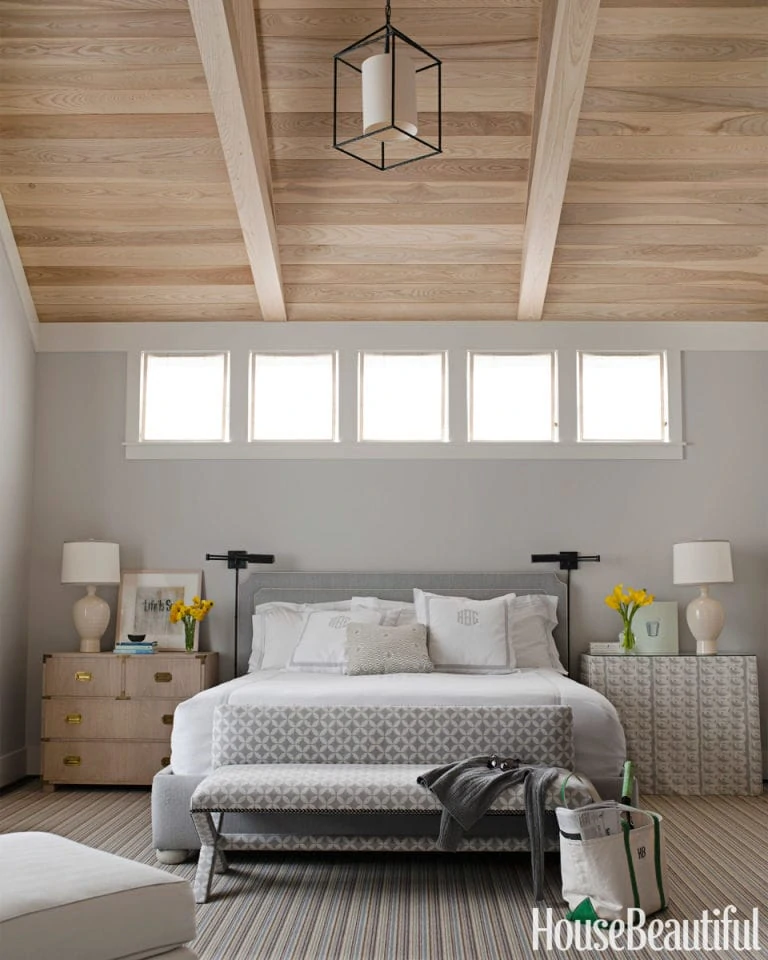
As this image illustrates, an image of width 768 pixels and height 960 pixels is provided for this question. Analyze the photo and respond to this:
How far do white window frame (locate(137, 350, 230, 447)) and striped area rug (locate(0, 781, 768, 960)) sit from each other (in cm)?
245

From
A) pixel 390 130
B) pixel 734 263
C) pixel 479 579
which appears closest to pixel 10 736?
pixel 479 579

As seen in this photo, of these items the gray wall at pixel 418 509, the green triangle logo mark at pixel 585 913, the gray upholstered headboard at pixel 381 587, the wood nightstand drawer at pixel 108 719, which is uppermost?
the gray wall at pixel 418 509

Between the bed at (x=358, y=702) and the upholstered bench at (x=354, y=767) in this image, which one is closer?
the upholstered bench at (x=354, y=767)

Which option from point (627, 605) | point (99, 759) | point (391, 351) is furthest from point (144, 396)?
point (627, 605)

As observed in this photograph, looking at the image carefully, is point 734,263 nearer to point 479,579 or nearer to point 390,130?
point 479,579

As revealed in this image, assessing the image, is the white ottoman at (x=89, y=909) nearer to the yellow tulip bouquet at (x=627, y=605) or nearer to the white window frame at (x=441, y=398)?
the yellow tulip bouquet at (x=627, y=605)

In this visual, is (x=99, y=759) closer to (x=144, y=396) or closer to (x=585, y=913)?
(x=144, y=396)

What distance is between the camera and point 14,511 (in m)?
6.13

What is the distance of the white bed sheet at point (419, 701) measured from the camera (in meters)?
4.31

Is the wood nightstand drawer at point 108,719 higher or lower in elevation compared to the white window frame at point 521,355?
lower

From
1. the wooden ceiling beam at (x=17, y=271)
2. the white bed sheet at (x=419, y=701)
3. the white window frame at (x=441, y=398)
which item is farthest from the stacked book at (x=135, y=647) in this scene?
the wooden ceiling beam at (x=17, y=271)

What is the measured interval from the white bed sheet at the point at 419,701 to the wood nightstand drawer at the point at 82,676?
1.32m

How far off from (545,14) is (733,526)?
3.30 m

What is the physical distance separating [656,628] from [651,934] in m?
3.00
